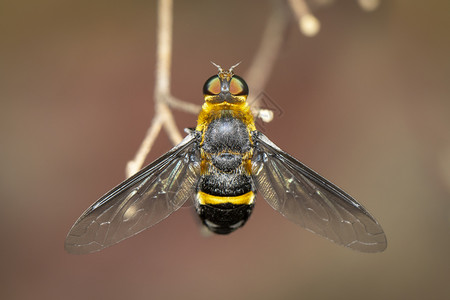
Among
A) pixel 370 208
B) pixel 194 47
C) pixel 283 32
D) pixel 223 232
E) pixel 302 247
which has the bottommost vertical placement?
pixel 223 232

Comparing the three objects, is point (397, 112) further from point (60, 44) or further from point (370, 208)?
point (60, 44)

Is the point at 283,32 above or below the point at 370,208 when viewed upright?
above

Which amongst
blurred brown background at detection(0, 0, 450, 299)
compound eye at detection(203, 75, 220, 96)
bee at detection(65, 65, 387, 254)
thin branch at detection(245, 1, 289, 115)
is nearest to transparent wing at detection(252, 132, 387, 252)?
bee at detection(65, 65, 387, 254)

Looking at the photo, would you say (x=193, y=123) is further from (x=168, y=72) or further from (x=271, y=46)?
(x=168, y=72)

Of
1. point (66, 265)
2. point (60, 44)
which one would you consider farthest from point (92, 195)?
point (60, 44)

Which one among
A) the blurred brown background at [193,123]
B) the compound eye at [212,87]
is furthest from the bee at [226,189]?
the blurred brown background at [193,123]

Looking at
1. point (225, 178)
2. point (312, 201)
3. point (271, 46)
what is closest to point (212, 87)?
point (225, 178)

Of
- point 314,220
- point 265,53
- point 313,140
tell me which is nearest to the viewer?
point 314,220

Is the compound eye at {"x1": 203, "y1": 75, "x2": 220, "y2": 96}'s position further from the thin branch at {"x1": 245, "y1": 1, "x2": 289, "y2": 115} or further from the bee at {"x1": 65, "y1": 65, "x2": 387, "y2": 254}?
the thin branch at {"x1": 245, "y1": 1, "x2": 289, "y2": 115}
